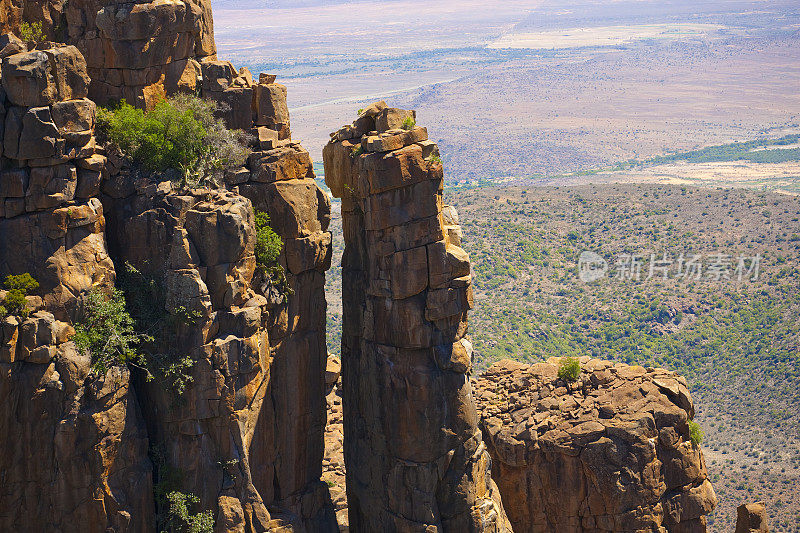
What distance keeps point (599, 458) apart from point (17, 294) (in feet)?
104

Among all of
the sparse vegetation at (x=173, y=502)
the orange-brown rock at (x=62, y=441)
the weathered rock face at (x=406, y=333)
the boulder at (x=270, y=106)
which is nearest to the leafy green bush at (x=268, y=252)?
the weathered rock face at (x=406, y=333)

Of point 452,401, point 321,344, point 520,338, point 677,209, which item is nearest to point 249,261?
point 321,344

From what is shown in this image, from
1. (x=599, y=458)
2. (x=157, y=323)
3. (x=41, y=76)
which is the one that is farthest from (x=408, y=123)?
(x=599, y=458)

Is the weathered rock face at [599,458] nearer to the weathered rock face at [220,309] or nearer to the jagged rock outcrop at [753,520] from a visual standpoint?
the jagged rock outcrop at [753,520]

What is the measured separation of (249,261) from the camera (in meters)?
44.8

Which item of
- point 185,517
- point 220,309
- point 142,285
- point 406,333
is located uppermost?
point 142,285

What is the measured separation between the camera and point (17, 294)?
4012 cm

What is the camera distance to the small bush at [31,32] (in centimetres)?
4450

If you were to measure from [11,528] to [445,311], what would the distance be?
20.2 metres

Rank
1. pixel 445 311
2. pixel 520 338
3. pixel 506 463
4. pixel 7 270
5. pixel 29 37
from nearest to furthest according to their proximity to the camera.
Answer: pixel 7 270
pixel 29 37
pixel 445 311
pixel 506 463
pixel 520 338

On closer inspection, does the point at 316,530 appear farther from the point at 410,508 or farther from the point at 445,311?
the point at 445,311

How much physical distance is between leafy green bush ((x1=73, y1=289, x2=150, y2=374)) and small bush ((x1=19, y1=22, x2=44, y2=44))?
37.1ft

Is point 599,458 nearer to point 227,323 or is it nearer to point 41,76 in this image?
point 227,323

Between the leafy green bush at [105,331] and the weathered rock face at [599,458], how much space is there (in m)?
24.2
